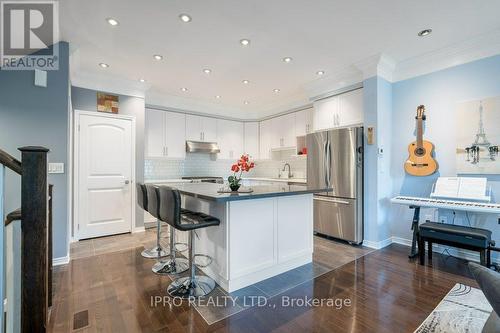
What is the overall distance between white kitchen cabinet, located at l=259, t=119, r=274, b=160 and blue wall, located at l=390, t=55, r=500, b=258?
9.04ft

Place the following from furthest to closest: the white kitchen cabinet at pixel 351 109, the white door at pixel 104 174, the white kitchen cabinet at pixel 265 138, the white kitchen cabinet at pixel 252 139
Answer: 1. the white kitchen cabinet at pixel 252 139
2. the white kitchen cabinet at pixel 265 138
3. the white door at pixel 104 174
4. the white kitchen cabinet at pixel 351 109

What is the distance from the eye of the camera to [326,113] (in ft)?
13.9

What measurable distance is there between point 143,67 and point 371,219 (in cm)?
408

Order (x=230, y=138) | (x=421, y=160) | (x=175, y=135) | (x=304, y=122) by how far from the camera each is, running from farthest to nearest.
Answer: (x=230, y=138), (x=175, y=135), (x=304, y=122), (x=421, y=160)

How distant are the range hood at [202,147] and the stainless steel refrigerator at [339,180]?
7.62ft

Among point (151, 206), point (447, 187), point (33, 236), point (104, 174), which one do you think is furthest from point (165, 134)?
point (447, 187)

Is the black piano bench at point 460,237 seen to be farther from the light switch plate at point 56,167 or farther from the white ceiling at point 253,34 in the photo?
the light switch plate at point 56,167

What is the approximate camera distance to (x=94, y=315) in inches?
76.4

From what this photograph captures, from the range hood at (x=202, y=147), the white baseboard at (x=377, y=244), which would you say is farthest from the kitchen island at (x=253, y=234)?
the range hood at (x=202, y=147)

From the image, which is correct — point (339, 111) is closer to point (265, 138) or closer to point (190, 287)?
point (265, 138)

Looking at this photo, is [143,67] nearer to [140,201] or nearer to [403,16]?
[140,201]

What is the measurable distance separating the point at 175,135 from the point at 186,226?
11.2 feet

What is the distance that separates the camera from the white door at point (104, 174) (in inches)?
151

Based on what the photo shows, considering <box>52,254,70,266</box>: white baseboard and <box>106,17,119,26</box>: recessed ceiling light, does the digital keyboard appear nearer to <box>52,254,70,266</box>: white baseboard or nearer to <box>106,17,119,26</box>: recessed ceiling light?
<box>106,17,119,26</box>: recessed ceiling light
